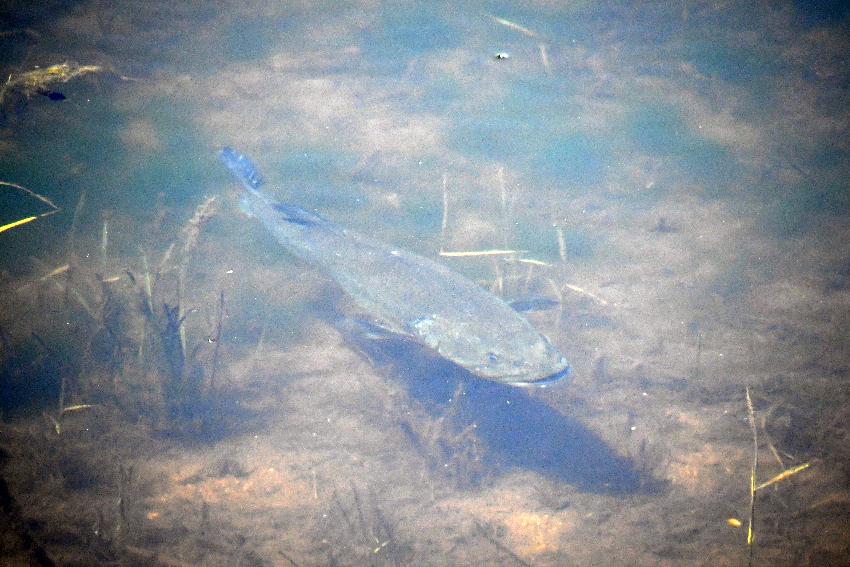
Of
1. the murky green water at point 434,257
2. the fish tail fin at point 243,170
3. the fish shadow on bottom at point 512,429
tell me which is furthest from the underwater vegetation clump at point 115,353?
the fish shadow on bottom at point 512,429

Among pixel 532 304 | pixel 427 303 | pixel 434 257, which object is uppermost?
pixel 427 303

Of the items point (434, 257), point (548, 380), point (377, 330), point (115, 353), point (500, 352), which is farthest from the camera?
point (434, 257)

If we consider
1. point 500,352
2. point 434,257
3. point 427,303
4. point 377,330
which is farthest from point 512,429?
point 434,257

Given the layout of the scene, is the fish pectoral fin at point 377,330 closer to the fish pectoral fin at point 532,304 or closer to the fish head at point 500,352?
the fish head at point 500,352

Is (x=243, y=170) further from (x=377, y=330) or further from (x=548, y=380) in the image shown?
(x=548, y=380)

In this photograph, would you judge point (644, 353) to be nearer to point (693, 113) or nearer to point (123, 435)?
point (123, 435)
